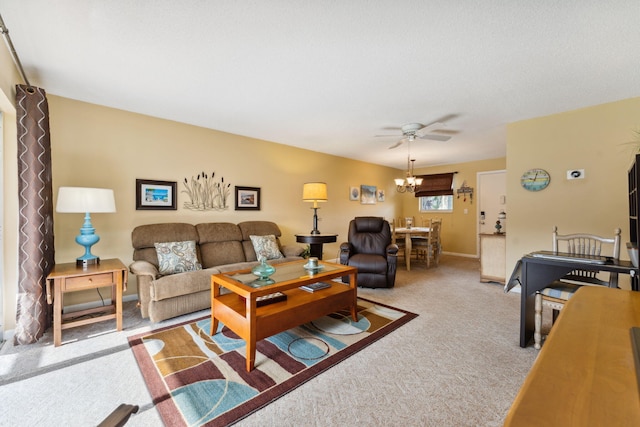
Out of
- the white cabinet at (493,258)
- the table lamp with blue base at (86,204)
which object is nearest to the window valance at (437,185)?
the white cabinet at (493,258)

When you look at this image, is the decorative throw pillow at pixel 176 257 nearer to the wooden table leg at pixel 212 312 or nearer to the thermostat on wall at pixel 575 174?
the wooden table leg at pixel 212 312

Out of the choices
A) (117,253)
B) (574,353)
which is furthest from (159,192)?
(574,353)

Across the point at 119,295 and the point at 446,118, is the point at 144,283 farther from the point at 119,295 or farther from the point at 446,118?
the point at 446,118

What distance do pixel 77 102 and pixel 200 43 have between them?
2083 millimetres

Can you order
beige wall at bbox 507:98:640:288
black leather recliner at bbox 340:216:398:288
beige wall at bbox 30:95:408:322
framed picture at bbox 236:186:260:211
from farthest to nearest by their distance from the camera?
framed picture at bbox 236:186:260:211 → black leather recliner at bbox 340:216:398:288 → beige wall at bbox 507:98:640:288 → beige wall at bbox 30:95:408:322

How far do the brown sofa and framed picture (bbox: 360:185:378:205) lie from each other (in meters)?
2.95

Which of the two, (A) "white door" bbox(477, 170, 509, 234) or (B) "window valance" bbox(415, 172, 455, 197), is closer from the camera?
(A) "white door" bbox(477, 170, 509, 234)

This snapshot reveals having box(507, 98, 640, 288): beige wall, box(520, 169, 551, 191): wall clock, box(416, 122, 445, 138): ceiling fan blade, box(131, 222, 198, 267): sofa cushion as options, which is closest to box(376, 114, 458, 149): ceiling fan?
box(416, 122, 445, 138): ceiling fan blade

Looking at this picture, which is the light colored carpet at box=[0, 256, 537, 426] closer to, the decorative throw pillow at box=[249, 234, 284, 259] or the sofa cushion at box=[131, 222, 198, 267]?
the sofa cushion at box=[131, 222, 198, 267]

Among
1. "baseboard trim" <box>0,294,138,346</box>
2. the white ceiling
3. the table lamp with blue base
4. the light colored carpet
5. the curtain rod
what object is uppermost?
the white ceiling

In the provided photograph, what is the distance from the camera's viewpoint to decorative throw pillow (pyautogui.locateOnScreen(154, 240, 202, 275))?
309cm

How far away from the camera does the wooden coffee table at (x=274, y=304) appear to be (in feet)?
6.58

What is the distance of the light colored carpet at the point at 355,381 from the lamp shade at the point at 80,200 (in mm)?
1138

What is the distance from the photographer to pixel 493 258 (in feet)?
14.2
